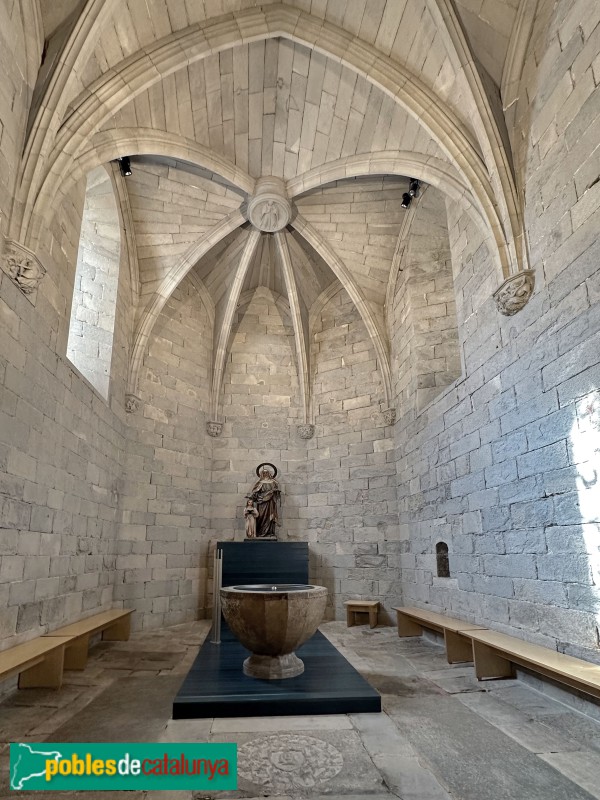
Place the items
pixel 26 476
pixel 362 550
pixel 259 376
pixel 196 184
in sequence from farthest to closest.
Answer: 1. pixel 259 376
2. pixel 362 550
3. pixel 196 184
4. pixel 26 476

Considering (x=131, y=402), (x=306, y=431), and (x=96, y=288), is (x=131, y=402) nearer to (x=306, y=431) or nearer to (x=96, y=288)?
(x=96, y=288)

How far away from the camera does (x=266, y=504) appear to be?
28.2ft

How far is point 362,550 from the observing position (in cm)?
825

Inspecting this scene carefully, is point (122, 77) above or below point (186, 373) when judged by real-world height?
above

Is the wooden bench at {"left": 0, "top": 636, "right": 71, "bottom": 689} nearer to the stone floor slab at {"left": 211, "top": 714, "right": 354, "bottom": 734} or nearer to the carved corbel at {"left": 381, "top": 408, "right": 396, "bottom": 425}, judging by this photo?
the stone floor slab at {"left": 211, "top": 714, "right": 354, "bottom": 734}

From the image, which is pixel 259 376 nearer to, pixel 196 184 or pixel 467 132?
pixel 196 184

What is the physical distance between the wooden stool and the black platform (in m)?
3.22

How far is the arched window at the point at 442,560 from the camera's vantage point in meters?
6.32

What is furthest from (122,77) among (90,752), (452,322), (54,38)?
(90,752)

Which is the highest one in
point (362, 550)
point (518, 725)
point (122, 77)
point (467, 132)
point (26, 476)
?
point (122, 77)

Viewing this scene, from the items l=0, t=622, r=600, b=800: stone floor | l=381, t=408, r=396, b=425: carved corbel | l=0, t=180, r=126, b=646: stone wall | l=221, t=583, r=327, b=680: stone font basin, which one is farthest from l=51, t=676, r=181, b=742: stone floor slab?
l=381, t=408, r=396, b=425: carved corbel

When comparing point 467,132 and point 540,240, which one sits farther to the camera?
point 467,132

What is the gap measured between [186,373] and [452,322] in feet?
14.9

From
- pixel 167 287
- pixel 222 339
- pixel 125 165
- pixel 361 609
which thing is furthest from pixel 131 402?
pixel 361 609
